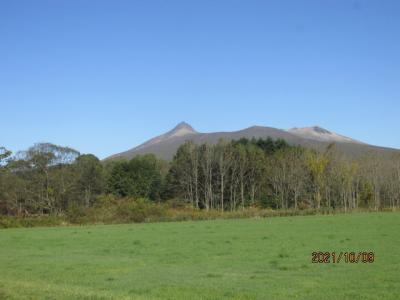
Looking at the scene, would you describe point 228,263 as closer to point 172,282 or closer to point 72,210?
point 172,282

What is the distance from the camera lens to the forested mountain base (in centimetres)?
8212

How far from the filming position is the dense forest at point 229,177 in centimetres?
8356

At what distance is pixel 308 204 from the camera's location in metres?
99.4

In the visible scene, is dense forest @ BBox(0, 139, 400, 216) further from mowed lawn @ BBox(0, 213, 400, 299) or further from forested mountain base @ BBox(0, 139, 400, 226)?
mowed lawn @ BBox(0, 213, 400, 299)

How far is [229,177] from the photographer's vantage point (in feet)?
331

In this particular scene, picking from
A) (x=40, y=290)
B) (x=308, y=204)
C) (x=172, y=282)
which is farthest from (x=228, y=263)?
(x=308, y=204)

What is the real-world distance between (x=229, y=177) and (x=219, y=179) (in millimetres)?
2116
